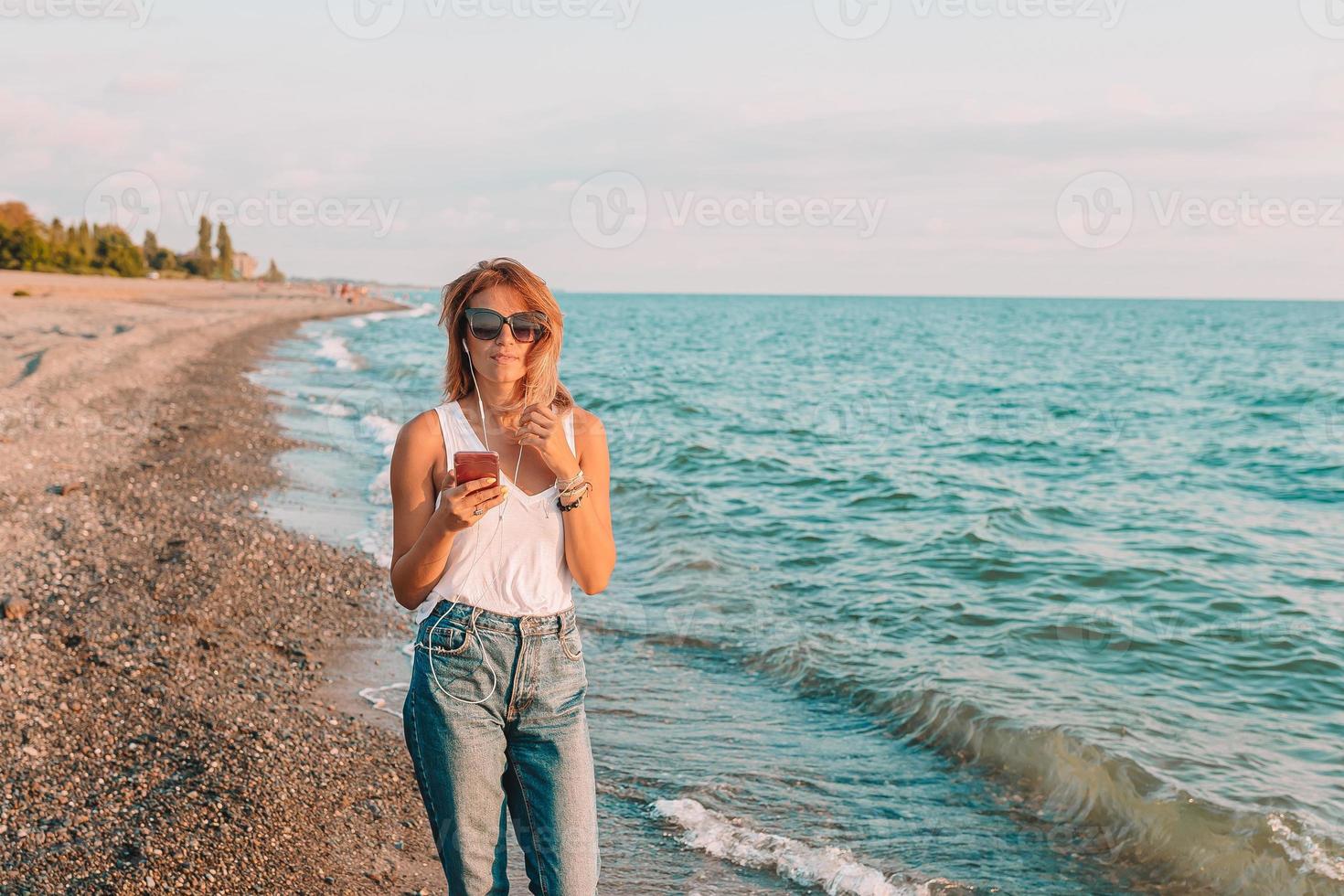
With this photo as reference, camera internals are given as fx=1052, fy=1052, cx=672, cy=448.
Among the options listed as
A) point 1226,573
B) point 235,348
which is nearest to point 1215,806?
point 1226,573

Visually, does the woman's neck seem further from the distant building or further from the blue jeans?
the distant building

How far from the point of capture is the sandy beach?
4.46m

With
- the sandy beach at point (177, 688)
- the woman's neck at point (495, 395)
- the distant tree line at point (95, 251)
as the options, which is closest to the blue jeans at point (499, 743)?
the woman's neck at point (495, 395)

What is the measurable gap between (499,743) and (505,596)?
0.40 m

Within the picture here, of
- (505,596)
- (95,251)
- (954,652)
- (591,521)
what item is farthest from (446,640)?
(95,251)

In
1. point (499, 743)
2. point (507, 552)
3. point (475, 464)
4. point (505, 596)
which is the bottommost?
point (499, 743)

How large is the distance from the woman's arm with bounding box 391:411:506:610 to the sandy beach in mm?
2275

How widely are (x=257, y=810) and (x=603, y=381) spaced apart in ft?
99.7

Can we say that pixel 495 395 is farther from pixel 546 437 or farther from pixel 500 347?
pixel 546 437

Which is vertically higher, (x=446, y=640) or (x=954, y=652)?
(x=446, y=640)

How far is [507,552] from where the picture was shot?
283cm

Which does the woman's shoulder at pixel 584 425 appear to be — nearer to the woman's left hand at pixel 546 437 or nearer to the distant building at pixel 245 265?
the woman's left hand at pixel 546 437

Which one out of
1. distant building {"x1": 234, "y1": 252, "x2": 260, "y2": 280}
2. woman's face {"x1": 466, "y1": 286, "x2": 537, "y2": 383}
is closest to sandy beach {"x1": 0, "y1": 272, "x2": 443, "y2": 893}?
woman's face {"x1": 466, "y1": 286, "x2": 537, "y2": 383}

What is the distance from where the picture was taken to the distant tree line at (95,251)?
65.9 metres
